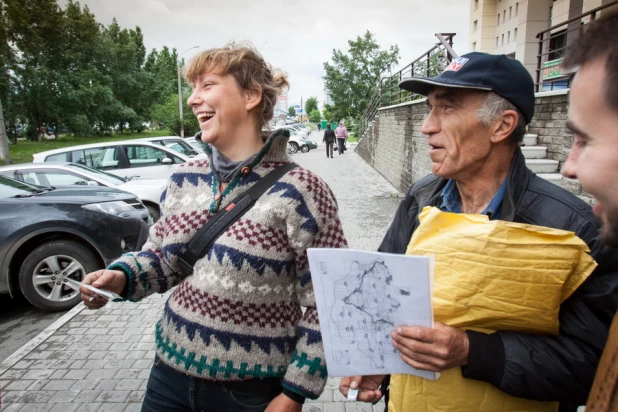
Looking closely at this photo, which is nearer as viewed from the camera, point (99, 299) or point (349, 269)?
point (349, 269)

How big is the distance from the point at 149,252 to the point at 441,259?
1288 mm

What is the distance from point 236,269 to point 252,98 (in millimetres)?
728

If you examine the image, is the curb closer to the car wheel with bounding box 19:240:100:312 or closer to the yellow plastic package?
the car wheel with bounding box 19:240:100:312

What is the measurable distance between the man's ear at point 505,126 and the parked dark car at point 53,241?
A: 4.82 metres

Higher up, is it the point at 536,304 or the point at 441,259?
the point at 441,259

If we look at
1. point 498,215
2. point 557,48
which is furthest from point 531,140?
point 557,48

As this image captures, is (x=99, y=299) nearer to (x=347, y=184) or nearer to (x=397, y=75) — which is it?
(x=347, y=184)

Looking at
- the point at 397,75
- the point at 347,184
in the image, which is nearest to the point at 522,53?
the point at 397,75

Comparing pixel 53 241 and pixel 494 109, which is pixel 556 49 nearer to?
pixel 494 109

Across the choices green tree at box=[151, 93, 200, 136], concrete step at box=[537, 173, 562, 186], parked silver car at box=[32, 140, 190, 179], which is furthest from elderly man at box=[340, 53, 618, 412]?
green tree at box=[151, 93, 200, 136]

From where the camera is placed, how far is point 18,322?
5020 millimetres

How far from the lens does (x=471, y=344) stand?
1249mm

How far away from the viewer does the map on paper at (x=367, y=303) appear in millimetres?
1130

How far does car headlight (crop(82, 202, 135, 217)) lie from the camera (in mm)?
5348
